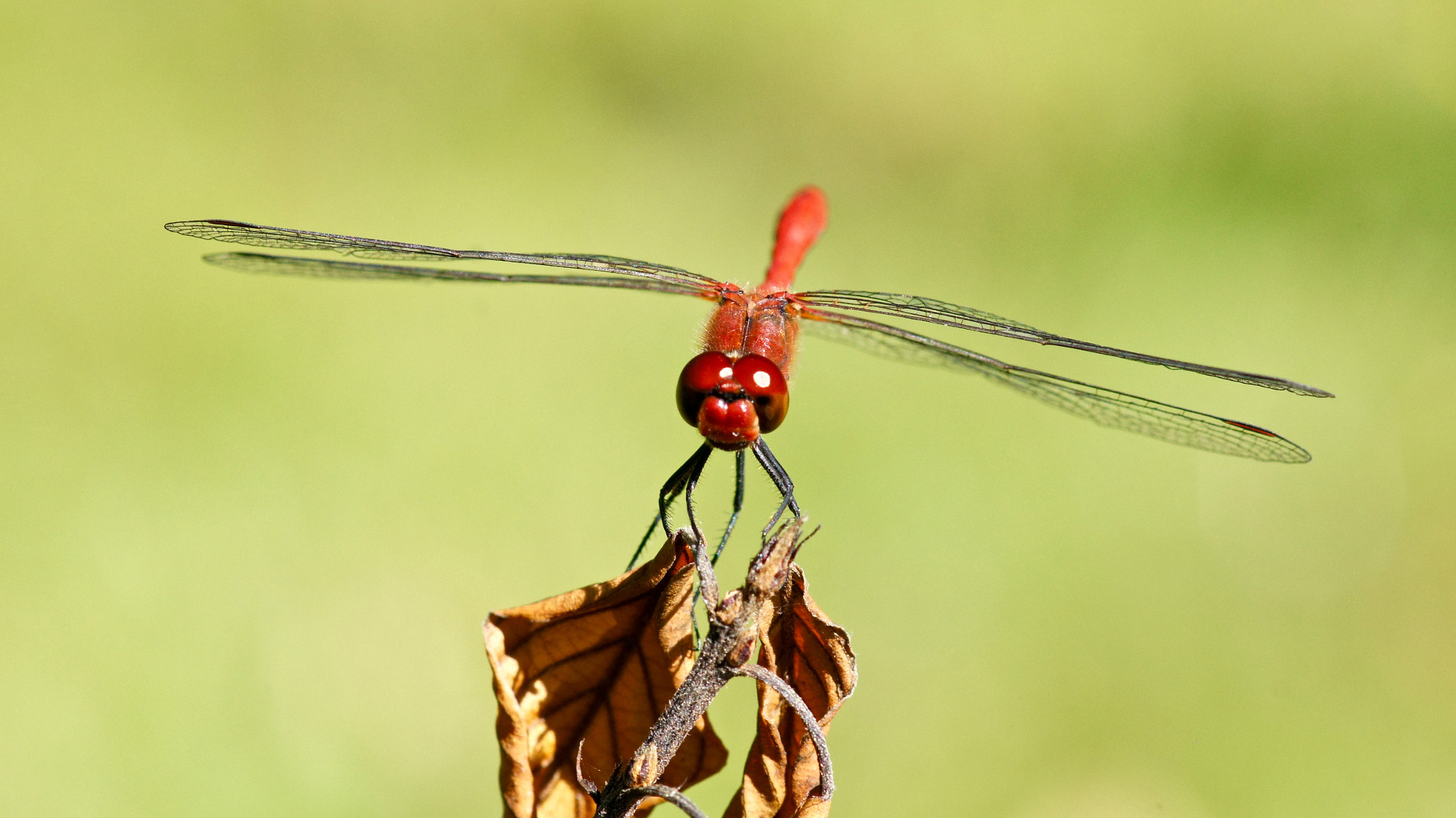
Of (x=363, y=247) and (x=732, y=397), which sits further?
(x=363, y=247)

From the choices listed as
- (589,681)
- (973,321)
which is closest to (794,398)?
(973,321)

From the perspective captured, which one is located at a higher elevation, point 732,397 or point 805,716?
point 732,397

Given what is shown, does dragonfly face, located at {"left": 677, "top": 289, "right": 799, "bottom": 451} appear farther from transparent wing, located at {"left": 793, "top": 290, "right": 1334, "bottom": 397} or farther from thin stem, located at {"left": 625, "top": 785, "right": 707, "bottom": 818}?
thin stem, located at {"left": 625, "top": 785, "right": 707, "bottom": 818}

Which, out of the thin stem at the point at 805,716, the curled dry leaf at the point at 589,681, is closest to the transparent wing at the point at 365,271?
the curled dry leaf at the point at 589,681

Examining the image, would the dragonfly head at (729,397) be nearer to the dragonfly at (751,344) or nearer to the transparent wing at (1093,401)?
the dragonfly at (751,344)

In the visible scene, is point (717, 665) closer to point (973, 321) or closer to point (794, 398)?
point (973, 321)

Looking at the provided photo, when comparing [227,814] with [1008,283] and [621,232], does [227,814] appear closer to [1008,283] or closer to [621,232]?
[621,232]

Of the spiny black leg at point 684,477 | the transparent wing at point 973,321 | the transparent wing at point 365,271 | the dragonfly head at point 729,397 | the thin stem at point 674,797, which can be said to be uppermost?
the transparent wing at point 973,321
